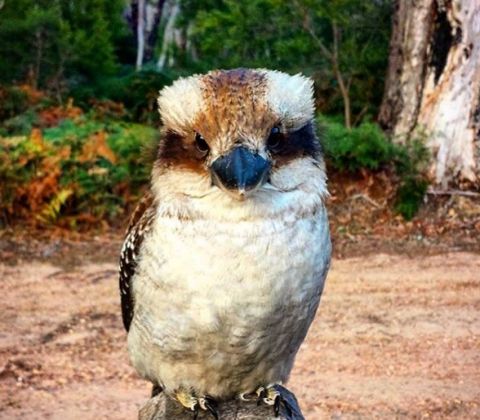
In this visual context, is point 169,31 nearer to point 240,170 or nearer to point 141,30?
point 141,30

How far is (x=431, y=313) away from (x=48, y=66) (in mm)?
8736

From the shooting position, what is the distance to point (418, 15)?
10.9m

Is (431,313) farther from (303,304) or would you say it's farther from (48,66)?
(48,66)

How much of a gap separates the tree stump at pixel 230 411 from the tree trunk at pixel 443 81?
8.26 metres

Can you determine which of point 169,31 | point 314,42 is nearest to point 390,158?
point 314,42

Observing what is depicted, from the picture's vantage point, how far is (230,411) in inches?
116

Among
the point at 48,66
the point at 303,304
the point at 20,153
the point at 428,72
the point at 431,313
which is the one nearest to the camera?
the point at 303,304

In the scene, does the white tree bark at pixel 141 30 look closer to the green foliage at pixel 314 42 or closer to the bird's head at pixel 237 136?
the green foliage at pixel 314 42

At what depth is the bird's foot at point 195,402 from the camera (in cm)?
295

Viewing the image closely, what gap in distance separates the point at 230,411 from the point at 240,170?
38.8 inches

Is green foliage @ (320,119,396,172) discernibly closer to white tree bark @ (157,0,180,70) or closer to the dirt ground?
the dirt ground

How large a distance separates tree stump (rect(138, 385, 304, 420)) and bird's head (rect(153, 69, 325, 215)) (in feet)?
2.46

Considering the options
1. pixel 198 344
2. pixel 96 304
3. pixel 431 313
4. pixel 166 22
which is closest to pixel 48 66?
pixel 166 22

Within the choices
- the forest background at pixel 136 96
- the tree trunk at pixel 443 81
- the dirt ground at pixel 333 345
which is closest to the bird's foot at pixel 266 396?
the dirt ground at pixel 333 345
